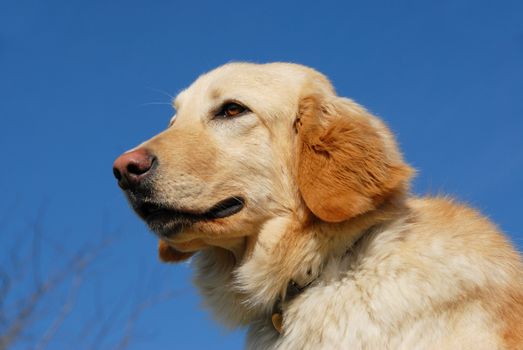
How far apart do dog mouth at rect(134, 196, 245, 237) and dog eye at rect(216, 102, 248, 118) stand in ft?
2.27

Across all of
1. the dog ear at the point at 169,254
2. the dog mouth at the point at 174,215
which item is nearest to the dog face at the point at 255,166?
the dog mouth at the point at 174,215

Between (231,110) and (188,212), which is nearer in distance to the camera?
(188,212)

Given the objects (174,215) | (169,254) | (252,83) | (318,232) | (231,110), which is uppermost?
(252,83)

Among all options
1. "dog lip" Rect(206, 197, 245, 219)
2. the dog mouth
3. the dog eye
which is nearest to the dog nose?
the dog mouth

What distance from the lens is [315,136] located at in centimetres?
491

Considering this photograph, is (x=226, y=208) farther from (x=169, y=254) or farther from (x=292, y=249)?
(x=169, y=254)

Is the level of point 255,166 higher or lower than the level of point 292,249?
higher

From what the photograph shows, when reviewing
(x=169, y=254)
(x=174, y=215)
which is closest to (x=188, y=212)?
(x=174, y=215)

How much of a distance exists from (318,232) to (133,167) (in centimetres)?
124

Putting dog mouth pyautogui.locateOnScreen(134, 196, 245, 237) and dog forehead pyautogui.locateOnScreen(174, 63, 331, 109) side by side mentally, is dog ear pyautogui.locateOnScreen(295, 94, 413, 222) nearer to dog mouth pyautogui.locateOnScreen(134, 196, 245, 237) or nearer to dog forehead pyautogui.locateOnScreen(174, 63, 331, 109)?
dog forehead pyautogui.locateOnScreen(174, 63, 331, 109)

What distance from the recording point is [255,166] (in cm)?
484

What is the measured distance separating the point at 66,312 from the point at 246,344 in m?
1.64

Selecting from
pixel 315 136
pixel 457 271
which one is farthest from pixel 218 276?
pixel 457 271

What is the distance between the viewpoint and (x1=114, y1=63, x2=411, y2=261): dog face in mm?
4602
